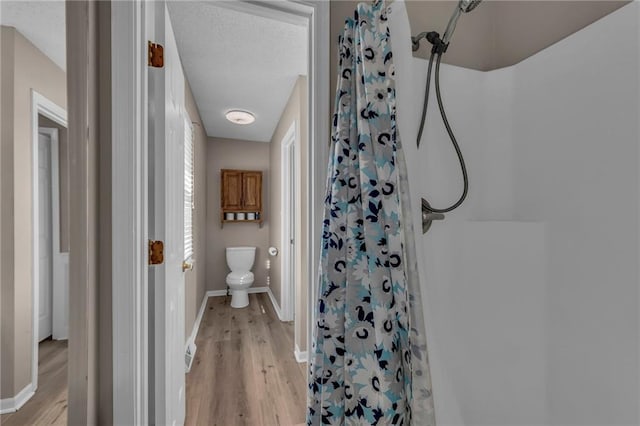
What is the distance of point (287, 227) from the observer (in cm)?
335

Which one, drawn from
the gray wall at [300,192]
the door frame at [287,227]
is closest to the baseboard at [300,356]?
the gray wall at [300,192]

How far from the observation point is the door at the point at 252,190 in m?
4.32

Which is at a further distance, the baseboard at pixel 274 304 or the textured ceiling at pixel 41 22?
the baseboard at pixel 274 304

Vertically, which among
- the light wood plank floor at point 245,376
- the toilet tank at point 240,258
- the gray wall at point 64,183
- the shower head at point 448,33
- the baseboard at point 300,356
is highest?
the shower head at point 448,33

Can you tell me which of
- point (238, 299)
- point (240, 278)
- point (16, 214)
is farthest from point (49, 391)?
point (238, 299)

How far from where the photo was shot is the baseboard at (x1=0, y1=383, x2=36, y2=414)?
2.06ft

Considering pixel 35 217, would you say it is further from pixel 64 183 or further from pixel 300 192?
pixel 300 192

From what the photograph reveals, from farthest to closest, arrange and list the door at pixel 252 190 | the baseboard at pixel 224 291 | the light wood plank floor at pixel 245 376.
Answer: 1. the door at pixel 252 190
2. the baseboard at pixel 224 291
3. the light wood plank floor at pixel 245 376

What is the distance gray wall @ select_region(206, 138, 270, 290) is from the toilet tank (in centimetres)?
29

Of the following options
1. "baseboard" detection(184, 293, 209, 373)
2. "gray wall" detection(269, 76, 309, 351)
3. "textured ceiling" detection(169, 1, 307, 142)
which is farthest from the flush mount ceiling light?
"baseboard" detection(184, 293, 209, 373)

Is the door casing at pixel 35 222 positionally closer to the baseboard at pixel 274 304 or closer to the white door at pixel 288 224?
the white door at pixel 288 224

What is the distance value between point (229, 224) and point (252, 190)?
60 centimetres

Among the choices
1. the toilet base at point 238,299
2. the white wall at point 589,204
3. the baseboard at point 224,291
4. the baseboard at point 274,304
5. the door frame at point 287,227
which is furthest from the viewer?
the baseboard at point 224,291

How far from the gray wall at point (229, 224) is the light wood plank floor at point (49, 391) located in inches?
129
